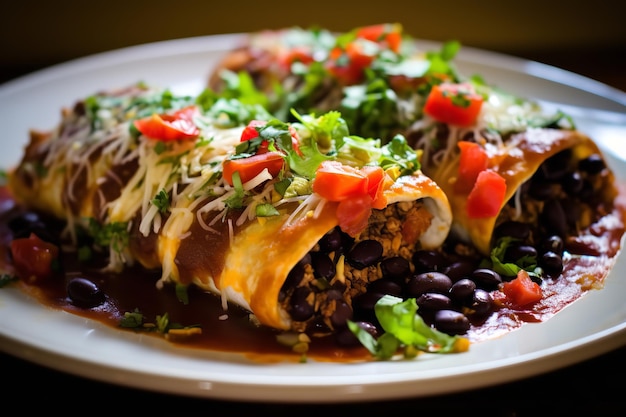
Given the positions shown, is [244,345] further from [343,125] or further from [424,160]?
[424,160]

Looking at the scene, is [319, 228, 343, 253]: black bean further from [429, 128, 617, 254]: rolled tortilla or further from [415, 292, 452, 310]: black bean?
[429, 128, 617, 254]: rolled tortilla

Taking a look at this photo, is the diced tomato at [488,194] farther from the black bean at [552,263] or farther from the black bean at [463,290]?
the black bean at [463,290]

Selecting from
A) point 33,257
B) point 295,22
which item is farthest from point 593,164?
point 295,22

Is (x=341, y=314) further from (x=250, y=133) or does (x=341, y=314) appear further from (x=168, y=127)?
(x=168, y=127)

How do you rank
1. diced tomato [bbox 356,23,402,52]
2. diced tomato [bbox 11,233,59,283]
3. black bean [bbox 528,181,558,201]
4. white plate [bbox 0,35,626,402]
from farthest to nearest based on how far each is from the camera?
diced tomato [bbox 356,23,402,52]
black bean [bbox 528,181,558,201]
diced tomato [bbox 11,233,59,283]
white plate [bbox 0,35,626,402]

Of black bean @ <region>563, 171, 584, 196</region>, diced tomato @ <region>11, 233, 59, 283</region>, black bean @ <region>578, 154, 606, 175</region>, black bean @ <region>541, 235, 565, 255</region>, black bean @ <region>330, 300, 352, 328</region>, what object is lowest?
diced tomato @ <region>11, 233, 59, 283</region>

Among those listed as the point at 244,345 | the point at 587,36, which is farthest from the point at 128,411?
the point at 587,36

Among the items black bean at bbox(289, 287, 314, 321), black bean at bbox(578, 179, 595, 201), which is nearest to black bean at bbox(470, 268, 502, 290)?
black bean at bbox(289, 287, 314, 321)
